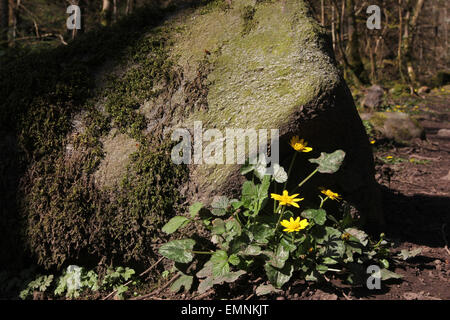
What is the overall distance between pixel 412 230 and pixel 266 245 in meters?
1.51

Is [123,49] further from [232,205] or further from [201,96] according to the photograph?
[232,205]

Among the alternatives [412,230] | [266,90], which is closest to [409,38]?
[412,230]

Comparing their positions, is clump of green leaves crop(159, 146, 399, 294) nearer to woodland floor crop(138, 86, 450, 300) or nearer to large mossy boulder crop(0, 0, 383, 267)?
woodland floor crop(138, 86, 450, 300)

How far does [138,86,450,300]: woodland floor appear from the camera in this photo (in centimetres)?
196

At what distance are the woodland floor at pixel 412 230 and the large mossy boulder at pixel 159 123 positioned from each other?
1.26 feet

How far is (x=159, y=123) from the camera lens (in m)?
2.40

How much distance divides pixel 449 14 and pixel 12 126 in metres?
20.7

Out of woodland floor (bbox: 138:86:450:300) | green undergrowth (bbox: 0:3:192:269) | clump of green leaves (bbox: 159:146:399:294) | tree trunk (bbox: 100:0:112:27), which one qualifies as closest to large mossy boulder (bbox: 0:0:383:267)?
green undergrowth (bbox: 0:3:192:269)

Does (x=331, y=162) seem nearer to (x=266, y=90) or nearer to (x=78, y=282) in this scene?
(x=266, y=90)

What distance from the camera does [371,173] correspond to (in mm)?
2658

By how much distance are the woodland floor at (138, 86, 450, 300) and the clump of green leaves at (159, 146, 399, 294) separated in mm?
80

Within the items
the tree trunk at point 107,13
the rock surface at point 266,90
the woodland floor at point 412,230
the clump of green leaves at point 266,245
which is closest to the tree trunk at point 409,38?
the woodland floor at point 412,230

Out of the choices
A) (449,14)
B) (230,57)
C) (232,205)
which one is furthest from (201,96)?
(449,14)

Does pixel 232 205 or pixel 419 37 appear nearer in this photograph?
pixel 232 205
